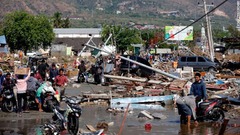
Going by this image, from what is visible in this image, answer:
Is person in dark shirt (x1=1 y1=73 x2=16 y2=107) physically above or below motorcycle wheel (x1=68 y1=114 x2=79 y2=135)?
above

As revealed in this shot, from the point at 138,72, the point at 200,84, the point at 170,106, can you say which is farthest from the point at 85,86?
the point at 200,84

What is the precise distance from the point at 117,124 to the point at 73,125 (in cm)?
255

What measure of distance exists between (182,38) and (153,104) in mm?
103773

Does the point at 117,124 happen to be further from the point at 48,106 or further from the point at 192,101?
the point at 48,106

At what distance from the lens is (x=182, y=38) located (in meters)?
126

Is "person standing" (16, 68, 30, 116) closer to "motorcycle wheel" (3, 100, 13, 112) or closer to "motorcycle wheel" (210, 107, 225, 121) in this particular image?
"motorcycle wheel" (3, 100, 13, 112)

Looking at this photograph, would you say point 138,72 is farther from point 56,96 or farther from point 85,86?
point 56,96

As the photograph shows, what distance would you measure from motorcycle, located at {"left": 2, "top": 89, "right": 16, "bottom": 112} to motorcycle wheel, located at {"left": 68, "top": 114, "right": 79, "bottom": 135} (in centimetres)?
536

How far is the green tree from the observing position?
110000 mm

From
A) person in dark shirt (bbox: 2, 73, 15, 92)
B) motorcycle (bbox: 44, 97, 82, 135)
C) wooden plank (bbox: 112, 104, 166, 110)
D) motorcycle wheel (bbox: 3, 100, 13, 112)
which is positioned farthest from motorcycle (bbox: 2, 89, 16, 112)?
motorcycle (bbox: 44, 97, 82, 135)

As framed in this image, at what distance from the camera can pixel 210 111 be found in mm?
17344

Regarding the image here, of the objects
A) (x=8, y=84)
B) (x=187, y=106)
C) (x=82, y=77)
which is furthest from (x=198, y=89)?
(x=82, y=77)

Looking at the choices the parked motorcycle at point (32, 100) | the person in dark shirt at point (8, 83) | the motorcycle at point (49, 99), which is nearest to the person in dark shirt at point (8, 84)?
the person in dark shirt at point (8, 83)

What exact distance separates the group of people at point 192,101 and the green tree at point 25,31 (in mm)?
94391
